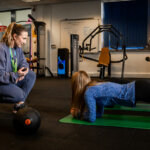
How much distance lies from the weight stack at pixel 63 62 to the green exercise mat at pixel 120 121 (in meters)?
4.74

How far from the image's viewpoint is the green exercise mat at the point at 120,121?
180cm

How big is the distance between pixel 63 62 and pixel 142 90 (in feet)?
17.1

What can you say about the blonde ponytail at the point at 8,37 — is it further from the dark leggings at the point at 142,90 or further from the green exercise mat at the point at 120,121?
the dark leggings at the point at 142,90

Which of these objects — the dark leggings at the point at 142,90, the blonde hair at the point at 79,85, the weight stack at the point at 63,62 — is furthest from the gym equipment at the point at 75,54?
the dark leggings at the point at 142,90

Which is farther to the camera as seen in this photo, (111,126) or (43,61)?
(43,61)

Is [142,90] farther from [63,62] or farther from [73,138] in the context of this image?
[63,62]

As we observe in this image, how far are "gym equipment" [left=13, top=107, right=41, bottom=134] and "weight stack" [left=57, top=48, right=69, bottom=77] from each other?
5.25 meters

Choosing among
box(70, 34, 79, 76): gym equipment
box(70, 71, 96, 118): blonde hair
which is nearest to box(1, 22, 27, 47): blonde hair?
box(70, 71, 96, 118): blonde hair

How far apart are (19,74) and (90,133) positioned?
830 millimetres

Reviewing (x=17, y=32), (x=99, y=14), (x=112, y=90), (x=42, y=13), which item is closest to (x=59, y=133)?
(x=112, y=90)

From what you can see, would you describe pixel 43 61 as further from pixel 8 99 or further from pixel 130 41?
pixel 8 99

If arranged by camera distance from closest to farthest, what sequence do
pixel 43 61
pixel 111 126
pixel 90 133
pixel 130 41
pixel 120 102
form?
pixel 90 133 < pixel 111 126 < pixel 120 102 < pixel 130 41 < pixel 43 61

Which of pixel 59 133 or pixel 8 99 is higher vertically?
pixel 8 99

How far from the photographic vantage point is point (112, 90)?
1.85 meters
